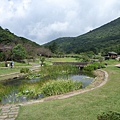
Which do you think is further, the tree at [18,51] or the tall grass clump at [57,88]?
the tree at [18,51]

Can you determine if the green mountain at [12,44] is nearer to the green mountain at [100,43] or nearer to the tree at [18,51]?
the tree at [18,51]

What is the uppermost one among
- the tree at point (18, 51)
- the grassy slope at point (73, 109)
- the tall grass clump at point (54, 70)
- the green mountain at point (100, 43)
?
the green mountain at point (100, 43)

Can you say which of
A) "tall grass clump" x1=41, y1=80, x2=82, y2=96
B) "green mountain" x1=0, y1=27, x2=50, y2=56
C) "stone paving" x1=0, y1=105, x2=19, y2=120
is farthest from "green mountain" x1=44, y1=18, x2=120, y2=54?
"stone paving" x1=0, y1=105, x2=19, y2=120

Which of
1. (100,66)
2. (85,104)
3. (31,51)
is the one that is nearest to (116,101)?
(85,104)

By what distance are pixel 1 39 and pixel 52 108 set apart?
3908 centimetres

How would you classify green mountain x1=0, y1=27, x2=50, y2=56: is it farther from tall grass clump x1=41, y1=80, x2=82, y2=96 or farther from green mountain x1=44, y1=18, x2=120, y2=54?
tall grass clump x1=41, y1=80, x2=82, y2=96

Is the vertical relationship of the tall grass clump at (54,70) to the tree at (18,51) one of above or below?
below

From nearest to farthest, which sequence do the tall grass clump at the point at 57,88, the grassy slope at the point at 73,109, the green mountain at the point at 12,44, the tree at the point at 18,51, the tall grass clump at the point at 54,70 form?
the grassy slope at the point at 73,109
the tall grass clump at the point at 57,88
the tall grass clump at the point at 54,70
the tree at the point at 18,51
the green mountain at the point at 12,44

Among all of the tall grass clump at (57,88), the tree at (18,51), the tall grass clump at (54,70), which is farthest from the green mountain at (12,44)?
the tall grass clump at (57,88)

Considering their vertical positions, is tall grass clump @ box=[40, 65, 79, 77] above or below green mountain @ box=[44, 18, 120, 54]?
below

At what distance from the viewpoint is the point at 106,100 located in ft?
20.3

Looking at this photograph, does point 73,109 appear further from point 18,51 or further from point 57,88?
point 18,51

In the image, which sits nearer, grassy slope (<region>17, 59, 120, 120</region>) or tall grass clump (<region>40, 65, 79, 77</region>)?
grassy slope (<region>17, 59, 120, 120</region>)

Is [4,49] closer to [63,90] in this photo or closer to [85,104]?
[63,90]
